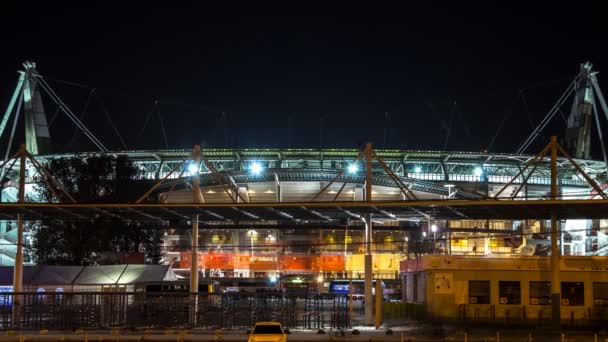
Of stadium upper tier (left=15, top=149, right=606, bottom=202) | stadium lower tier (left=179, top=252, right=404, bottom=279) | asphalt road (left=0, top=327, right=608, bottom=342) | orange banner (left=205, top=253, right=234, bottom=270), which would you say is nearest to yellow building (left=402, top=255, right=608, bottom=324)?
asphalt road (left=0, top=327, right=608, bottom=342)

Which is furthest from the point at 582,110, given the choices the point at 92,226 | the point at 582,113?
the point at 92,226

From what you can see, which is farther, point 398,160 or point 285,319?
point 398,160

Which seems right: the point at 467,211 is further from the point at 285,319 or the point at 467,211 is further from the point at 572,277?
the point at 285,319

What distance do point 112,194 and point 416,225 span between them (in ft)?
129

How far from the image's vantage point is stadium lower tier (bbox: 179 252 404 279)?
108 meters

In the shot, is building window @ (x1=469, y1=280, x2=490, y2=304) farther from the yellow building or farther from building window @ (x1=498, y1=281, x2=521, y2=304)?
building window @ (x1=498, y1=281, x2=521, y2=304)

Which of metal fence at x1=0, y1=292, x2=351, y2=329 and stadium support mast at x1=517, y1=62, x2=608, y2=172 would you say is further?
stadium support mast at x1=517, y1=62, x2=608, y2=172

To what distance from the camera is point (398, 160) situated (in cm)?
11112

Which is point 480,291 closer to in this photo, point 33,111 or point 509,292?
point 509,292

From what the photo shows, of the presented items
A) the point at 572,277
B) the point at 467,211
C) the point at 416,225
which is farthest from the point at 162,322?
the point at 416,225

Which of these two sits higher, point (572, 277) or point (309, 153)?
point (309, 153)

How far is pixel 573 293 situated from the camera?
38.4 meters

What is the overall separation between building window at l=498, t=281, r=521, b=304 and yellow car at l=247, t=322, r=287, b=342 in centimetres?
1463

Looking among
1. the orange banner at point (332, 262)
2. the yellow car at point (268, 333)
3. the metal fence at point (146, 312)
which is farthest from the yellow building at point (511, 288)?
the orange banner at point (332, 262)
